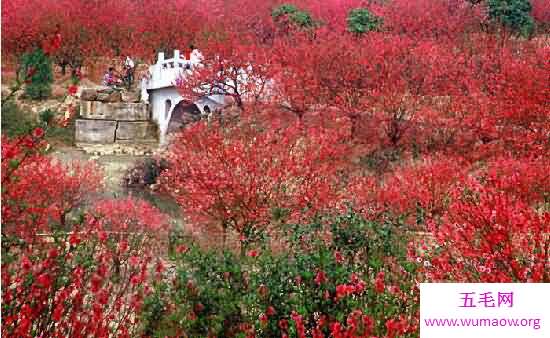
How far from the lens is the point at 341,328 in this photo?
10.6 feet

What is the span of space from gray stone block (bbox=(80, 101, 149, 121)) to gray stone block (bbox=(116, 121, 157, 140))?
0.32 ft

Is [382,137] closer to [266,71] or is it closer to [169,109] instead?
[266,71]

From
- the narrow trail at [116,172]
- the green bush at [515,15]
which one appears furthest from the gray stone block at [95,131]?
the green bush at [515,15]

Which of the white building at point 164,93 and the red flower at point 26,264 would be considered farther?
the white building at point 164,93

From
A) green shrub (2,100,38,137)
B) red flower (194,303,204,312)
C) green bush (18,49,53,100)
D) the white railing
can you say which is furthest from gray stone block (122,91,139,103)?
red flower (194,303,204,312)

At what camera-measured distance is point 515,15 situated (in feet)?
37.8

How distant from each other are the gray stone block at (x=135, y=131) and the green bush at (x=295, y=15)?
6.04 m

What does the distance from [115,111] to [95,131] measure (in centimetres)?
53

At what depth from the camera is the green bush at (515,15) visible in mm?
11328

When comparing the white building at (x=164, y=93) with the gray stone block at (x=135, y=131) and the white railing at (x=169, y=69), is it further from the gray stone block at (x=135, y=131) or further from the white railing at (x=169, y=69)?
the gray stone block at (x=135, y=131)

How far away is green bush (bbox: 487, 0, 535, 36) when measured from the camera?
37.2ft

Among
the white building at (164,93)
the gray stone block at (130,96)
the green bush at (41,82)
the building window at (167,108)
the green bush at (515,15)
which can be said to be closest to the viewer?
the green bush at (41,82)

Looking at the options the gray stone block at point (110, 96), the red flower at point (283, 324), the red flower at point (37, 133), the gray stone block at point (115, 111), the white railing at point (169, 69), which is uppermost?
the white railing at point (169, 69)

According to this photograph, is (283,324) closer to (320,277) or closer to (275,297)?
(275,297)
